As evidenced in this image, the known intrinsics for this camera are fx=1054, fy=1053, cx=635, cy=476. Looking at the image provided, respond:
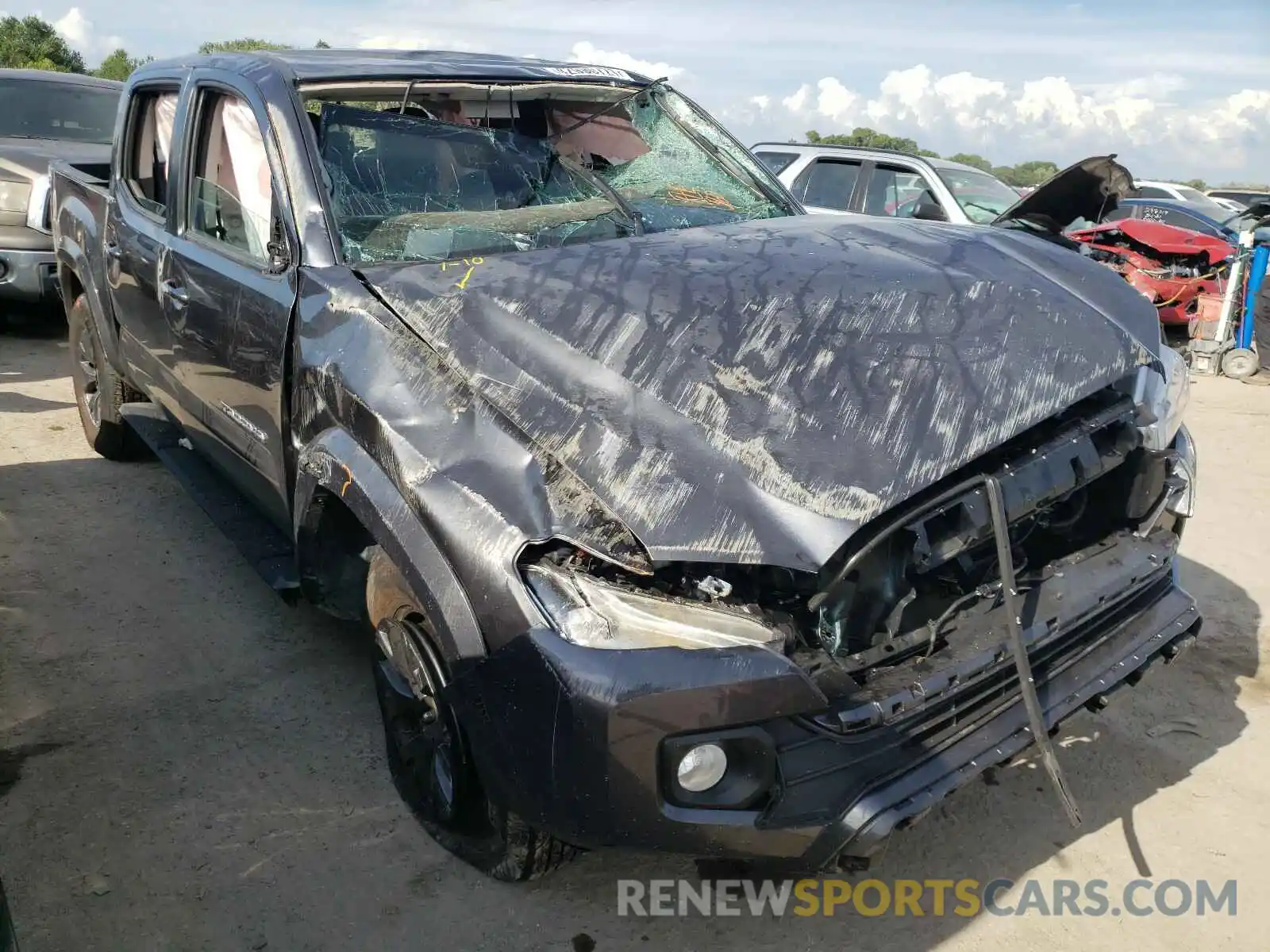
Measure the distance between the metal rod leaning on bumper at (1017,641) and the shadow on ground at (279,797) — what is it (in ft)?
1.69

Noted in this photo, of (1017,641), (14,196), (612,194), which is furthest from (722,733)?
(14,196)

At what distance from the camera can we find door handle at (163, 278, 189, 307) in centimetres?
356

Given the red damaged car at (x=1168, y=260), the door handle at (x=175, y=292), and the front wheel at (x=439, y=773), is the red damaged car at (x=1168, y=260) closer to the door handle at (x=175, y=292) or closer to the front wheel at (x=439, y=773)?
the door handle at (x=175, y=292)

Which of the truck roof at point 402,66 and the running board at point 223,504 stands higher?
the truck roof at point 402,66

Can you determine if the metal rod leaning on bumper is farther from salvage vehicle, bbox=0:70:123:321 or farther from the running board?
salvage vehicle, bbox=0:70:123:321

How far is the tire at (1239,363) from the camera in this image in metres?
8.63

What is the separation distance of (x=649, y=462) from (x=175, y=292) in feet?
7.45

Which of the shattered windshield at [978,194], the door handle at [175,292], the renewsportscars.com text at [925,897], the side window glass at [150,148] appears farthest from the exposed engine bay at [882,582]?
the shattered windshield at [978,194]

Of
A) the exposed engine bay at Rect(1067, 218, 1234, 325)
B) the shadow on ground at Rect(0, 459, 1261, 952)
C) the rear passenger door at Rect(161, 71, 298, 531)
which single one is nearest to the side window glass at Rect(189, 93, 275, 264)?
the rear passenger door at Rect(161, 71, 298, 531)

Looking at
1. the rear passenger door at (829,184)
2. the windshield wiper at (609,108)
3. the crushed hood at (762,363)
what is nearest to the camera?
the crushed hood at (762,363)

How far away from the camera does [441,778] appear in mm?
2611

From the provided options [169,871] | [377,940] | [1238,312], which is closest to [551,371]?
[377,940]

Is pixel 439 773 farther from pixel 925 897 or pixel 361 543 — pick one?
pixel 925 897

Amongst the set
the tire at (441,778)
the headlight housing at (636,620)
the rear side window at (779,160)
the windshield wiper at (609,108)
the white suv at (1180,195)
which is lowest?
the tire at (441,778)
